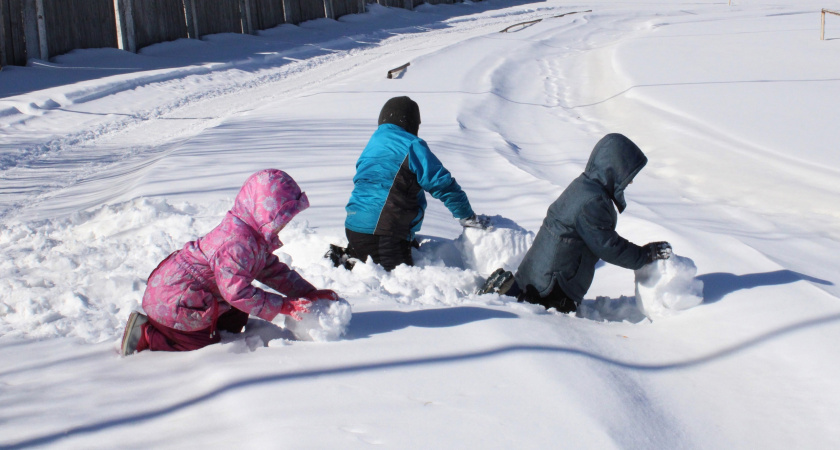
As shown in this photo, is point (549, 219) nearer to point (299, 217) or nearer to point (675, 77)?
point (299, 217)

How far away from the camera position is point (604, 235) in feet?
10.3

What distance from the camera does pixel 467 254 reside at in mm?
3938

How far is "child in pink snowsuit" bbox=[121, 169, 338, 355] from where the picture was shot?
257cm

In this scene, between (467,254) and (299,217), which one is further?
(299,217)

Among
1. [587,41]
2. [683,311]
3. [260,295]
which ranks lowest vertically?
[683,311]

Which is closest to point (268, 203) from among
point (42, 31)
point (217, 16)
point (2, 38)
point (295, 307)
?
point (295, 307)

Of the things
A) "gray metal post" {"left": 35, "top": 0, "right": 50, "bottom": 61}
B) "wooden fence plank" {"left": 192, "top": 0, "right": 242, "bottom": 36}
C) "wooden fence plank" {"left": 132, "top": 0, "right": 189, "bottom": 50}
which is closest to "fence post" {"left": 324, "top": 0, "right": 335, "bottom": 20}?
"wooden fence plank" {"left": 192, "top": 0, "right": 242, "bottom": 36}

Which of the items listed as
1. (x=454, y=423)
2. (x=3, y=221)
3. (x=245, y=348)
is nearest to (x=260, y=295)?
(x=245, y=348)

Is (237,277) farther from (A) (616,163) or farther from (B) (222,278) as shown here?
(A) (616,163)

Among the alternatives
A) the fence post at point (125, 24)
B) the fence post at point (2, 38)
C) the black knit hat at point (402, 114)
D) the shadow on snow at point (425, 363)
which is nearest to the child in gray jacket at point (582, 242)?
the shadow on snow at point (425, 363)

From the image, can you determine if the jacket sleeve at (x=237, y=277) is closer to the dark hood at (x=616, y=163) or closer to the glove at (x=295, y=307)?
the glove at (x=295, y=307)

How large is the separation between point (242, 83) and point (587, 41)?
11.1m

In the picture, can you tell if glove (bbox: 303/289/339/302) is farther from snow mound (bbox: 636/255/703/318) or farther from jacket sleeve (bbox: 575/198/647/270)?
snow mound (bbox: 636/255/703/318)

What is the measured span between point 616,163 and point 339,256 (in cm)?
153
